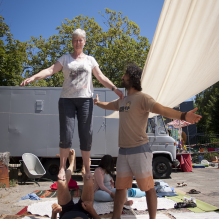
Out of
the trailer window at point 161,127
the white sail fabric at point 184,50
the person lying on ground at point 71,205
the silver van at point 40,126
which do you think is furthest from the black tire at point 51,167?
the person lying on ground at point 71,205

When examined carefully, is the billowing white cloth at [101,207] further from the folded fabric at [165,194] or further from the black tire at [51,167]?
the black tire at [51,167]

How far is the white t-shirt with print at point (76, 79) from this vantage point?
2.87m

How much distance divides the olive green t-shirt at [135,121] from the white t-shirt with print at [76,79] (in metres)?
0.54

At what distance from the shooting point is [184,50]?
10.7ft

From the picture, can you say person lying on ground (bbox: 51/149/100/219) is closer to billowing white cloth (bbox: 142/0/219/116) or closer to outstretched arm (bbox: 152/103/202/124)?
outstretched arm (bbox: 152/103/202/124)

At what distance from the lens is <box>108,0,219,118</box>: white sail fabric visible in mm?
2705

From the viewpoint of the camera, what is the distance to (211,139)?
2119cm

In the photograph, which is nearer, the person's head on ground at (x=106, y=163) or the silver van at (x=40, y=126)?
the person's head on ground at (x=106, y=163)

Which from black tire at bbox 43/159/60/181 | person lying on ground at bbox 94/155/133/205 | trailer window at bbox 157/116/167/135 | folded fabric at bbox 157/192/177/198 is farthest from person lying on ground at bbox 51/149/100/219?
trailer window at bbox 157/116/167/135

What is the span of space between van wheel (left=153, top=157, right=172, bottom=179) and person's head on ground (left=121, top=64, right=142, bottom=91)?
248 inches

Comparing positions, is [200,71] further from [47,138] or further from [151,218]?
[47,138]

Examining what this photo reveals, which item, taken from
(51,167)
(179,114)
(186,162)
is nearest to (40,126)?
(51,167)

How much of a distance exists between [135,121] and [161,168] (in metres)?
6.49

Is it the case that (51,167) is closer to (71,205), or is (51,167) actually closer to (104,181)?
(104,181)
